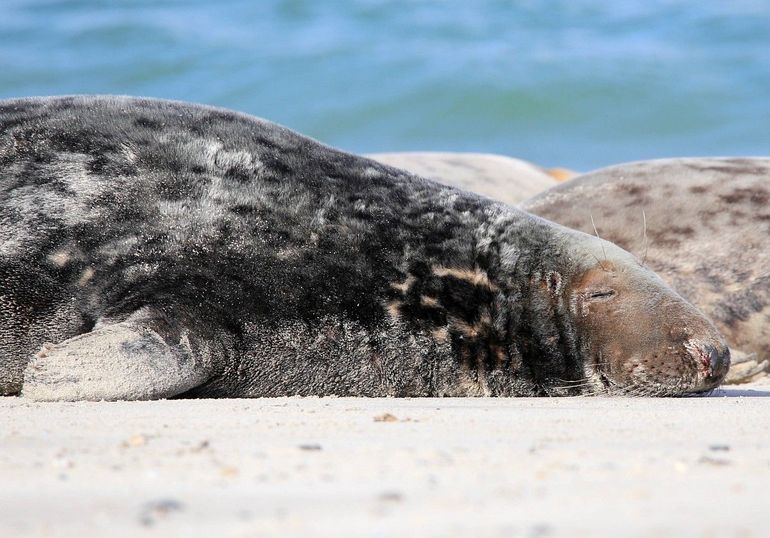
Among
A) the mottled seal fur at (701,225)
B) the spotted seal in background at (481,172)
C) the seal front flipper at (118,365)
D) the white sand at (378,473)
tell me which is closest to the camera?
the white sand at (378,473)

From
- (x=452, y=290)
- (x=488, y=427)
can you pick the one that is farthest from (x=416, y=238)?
(x=488, y=427)

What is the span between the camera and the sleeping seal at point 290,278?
4.02m

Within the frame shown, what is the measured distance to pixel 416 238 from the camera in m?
4.40

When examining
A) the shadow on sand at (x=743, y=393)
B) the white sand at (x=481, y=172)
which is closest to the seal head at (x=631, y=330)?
the shadow on sand at (x=743, y=393)

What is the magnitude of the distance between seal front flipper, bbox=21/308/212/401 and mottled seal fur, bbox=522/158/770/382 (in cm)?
309

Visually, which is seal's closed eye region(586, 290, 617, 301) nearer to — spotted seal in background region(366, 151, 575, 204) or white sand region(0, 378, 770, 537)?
white sand region(0, 378, 770, 537)

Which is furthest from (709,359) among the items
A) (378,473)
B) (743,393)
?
(378,473)

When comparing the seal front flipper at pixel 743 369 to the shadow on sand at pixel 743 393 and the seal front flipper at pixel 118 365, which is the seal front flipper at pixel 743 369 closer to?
the shadow on sand at pixel 743 393

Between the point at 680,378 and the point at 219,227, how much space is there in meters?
1.80

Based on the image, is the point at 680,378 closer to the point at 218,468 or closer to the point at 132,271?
the point at 132,271

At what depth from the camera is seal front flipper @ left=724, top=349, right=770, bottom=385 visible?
17.9 feet

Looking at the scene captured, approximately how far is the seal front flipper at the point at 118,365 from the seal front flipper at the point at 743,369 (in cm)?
286

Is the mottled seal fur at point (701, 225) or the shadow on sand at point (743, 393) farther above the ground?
the mottled seal fur at point (701, 225)

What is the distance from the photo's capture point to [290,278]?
4.16 metres
